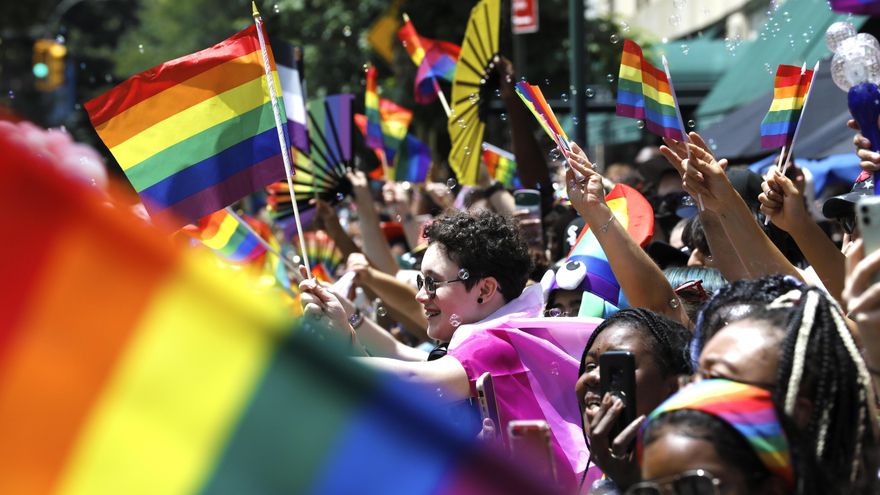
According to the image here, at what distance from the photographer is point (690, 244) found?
4.59m

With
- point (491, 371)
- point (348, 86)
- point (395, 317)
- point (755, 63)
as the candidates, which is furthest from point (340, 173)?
point (348, 86)

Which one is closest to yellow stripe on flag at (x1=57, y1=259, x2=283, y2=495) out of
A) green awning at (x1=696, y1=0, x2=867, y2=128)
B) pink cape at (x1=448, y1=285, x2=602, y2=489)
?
pink cape at (x1=448, y1=285, x2=602, y2=489)

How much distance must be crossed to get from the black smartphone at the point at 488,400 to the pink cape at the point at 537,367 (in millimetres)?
119

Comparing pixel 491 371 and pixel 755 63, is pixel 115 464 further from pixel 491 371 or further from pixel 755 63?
pixel 755 63

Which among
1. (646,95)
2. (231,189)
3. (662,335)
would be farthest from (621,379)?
(231,189)

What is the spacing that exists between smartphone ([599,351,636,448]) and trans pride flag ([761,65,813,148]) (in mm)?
1824

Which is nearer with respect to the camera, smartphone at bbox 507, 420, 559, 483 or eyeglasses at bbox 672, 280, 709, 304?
smartphone at bbox 507, 420, 559, 483

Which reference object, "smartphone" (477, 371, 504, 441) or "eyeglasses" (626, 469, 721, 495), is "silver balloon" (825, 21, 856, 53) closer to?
"smartphone" (477, 371, 504, 441)

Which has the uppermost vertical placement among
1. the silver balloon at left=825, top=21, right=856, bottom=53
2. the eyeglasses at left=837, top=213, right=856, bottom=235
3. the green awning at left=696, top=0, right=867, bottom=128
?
the silver balloon at left=825, top=21, right=856, bottom=53

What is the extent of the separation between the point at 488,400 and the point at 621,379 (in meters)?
0.57

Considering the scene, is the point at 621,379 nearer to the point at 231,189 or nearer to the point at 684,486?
the point at 684,486

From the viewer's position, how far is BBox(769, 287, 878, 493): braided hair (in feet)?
6.50

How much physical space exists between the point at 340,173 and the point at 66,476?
5.20 metres

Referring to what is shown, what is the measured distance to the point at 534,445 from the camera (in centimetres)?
197
